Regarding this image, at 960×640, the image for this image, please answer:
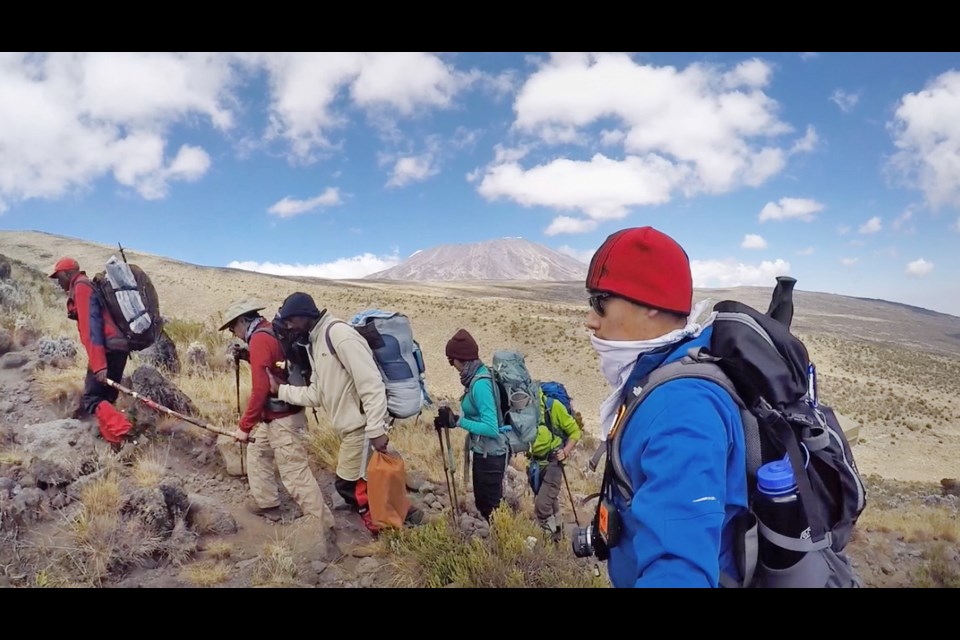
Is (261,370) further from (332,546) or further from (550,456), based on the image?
(550,456)

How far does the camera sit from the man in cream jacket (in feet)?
13.2

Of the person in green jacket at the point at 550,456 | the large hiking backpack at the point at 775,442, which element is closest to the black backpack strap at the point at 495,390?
the person in green jacket at the point at 550,456

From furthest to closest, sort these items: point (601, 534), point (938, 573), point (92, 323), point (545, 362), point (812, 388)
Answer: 1. point (545, 362)
2. point (938, 573)
3. point (92, 323)
4. point (812, 388)
5. point (601, 534)

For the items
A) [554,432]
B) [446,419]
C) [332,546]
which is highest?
[446,419]

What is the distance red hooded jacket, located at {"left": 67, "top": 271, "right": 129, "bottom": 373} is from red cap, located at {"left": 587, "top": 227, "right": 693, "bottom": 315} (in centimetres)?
554

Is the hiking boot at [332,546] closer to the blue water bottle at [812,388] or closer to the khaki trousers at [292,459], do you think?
the khaki trousers at [292,459]

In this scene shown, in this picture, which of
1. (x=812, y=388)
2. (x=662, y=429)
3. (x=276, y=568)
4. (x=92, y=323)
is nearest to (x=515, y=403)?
(x=276, y=568)

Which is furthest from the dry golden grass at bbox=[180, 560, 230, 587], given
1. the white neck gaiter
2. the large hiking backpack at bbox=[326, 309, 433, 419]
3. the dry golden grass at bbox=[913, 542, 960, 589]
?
the dry golden grass at bbox=[913, 542, 960, 589]

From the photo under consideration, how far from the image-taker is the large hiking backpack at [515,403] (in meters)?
4.46

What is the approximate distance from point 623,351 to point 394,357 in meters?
3.06

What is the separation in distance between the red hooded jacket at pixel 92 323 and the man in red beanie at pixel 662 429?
550cm

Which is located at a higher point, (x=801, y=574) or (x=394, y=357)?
(x=394, y=357)

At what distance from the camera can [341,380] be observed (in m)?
4.14

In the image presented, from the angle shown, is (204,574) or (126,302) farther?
(126,302)
